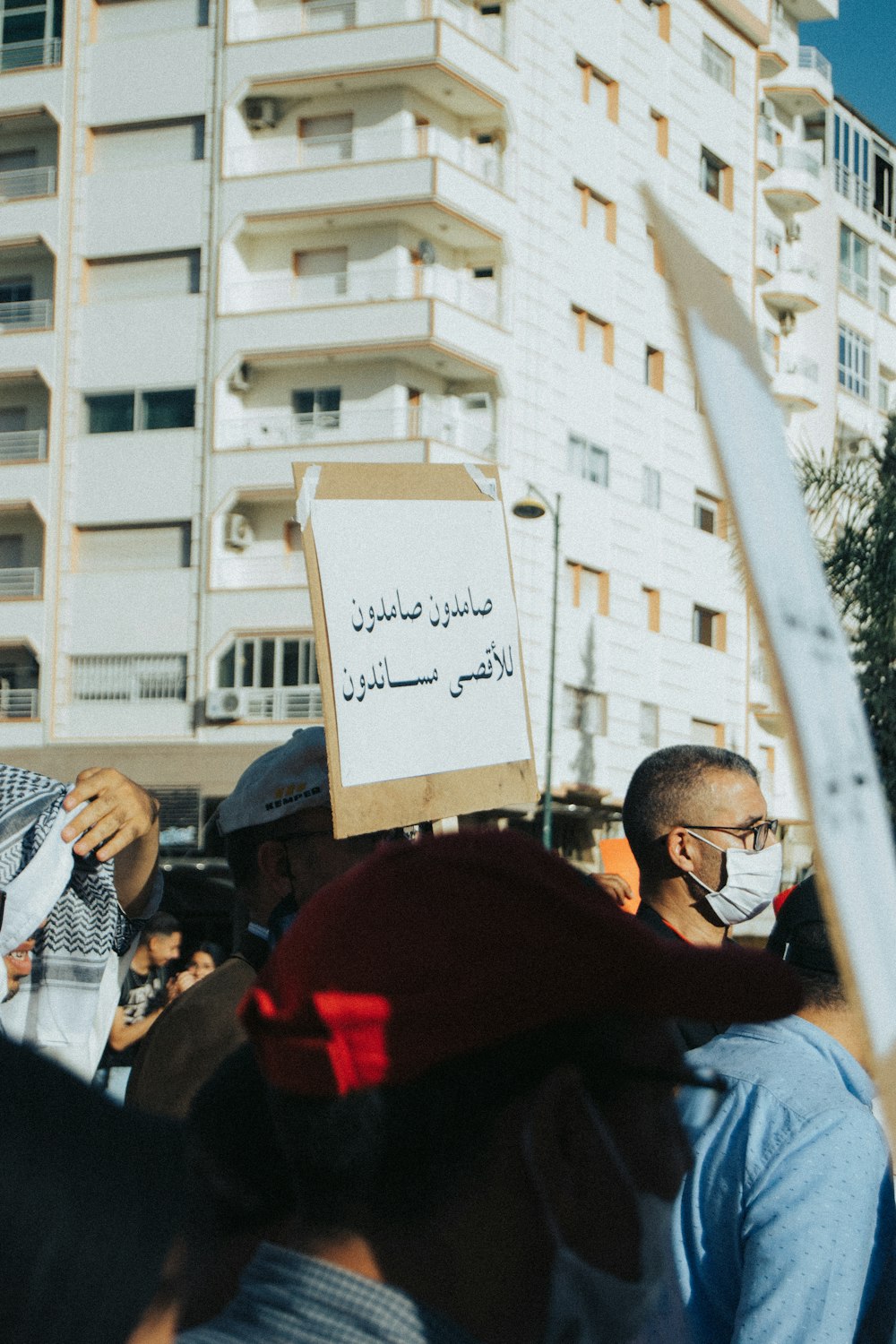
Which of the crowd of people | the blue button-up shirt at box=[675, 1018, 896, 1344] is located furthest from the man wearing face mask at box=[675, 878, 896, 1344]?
the crowd of people

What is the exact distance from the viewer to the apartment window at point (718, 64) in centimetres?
3922

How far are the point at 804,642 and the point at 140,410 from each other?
1244 inches

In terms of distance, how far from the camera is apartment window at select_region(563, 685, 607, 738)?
104 ft

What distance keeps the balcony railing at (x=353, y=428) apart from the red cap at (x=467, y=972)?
28.8 m

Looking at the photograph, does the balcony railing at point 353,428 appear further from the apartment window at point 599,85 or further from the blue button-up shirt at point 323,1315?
the blue button-up shirt at point 323,1315

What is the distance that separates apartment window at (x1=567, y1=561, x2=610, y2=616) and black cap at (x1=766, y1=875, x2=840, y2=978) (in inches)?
1158

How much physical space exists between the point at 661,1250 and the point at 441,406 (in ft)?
98.3

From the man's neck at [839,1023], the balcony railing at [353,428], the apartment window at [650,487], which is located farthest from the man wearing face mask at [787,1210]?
the apartment window at [650,487]

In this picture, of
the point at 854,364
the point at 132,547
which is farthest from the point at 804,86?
the point at 132,547

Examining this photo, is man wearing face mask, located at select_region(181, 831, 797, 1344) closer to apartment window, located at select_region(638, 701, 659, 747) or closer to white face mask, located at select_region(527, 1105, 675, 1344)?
white face mask, located at select_region(527, 1105, 675, 1344)

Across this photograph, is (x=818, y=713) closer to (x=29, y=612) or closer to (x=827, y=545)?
(x=827, y=545)

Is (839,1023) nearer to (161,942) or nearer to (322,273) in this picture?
(161,942)

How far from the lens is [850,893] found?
3.10 feet

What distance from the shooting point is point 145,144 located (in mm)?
32469
